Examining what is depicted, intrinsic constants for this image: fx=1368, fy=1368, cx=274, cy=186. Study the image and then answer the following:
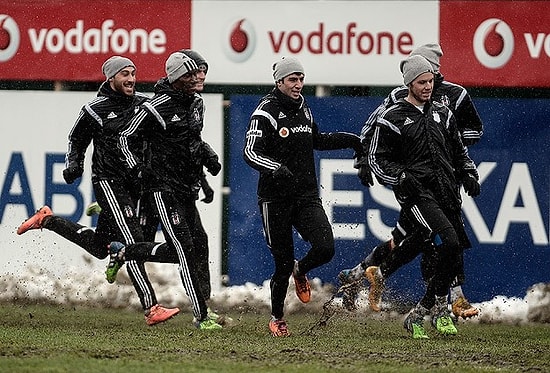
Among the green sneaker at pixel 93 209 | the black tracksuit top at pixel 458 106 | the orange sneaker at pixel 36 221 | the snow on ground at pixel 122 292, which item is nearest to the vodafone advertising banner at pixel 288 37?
the green sneaker at pixel 93 209

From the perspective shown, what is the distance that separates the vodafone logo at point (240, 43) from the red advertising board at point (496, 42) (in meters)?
1.99

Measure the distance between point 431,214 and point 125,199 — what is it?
9.66 ft

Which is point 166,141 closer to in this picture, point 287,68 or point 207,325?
point 287,68

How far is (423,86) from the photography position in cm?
1130

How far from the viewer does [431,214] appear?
11188 millimetres

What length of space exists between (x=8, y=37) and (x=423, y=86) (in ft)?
17.6

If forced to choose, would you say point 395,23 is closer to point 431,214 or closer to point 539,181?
point 539,181

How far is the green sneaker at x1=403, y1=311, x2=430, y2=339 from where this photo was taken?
1147cm

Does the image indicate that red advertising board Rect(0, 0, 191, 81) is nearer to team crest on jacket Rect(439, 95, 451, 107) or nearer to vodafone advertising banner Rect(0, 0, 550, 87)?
vodafone advertising banner Rect(0, 0, 550, 87)

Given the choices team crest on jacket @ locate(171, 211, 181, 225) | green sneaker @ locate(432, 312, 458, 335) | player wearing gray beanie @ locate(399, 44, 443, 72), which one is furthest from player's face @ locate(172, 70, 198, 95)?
green sneaker @ locate(432, 312, 458, 335)

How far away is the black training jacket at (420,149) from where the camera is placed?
11344 mm

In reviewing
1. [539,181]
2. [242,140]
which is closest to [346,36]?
[242,140]

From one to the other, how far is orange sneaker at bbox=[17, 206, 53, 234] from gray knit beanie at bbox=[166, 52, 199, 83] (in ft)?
8.48

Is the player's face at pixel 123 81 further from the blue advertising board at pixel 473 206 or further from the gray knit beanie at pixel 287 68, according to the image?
the blue advertising board at pixel 473 206
